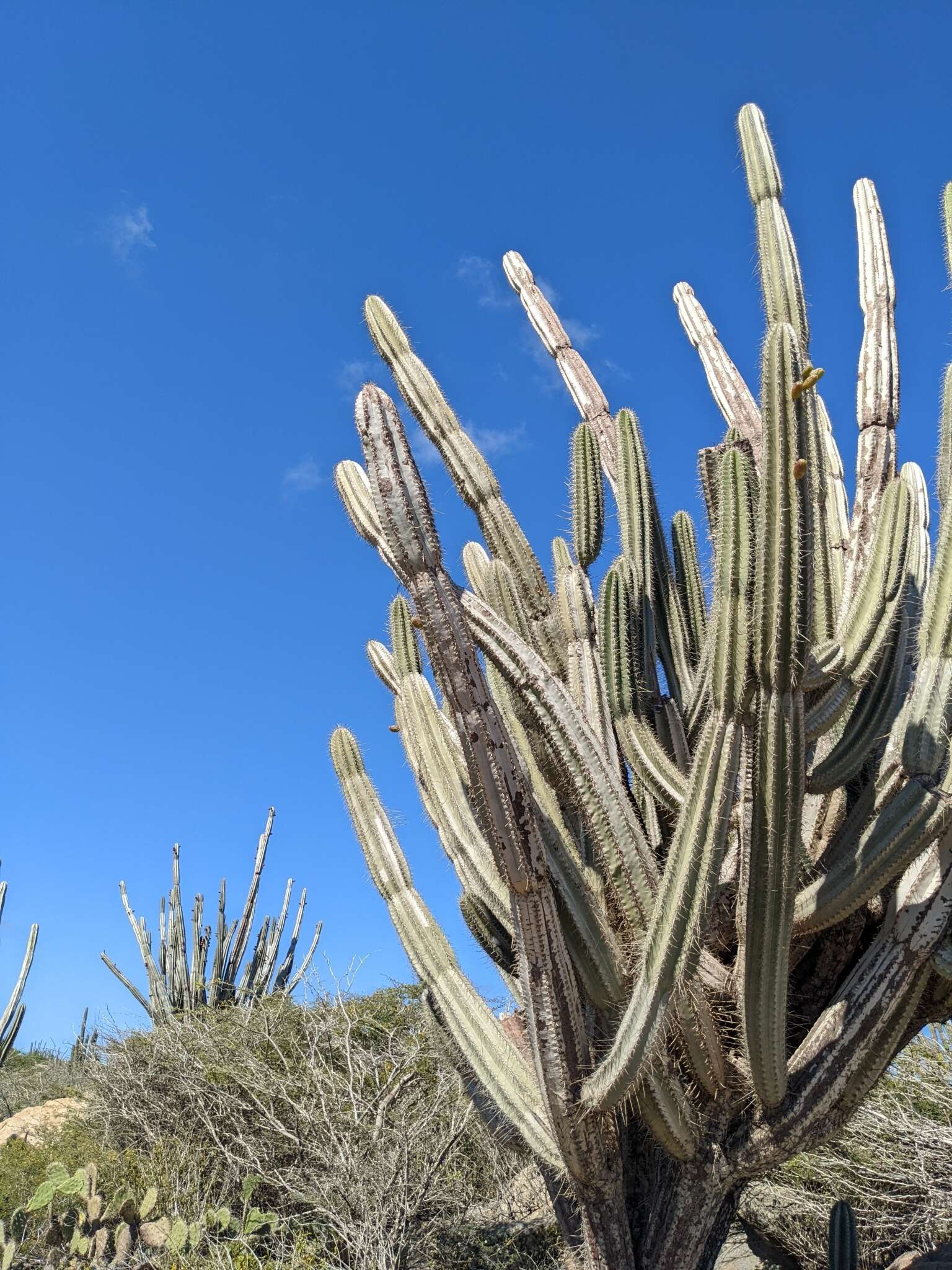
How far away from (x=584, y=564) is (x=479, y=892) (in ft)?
5.57

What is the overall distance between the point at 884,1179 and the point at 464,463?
723 cm

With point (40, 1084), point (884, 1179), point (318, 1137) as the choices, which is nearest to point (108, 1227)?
point (318, 1137)

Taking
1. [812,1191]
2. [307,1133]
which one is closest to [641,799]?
[307,1133]

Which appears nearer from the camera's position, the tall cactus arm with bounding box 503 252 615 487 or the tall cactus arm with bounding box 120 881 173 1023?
the tall cactus arm with bounding box 503 252 615 487

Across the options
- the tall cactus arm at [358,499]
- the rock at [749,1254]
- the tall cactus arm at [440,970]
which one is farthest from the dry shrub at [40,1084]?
the tall cactus arm at [358,499]

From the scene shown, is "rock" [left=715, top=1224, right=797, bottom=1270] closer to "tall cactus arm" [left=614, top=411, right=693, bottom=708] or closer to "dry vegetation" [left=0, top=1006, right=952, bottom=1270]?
"dry vegetation" [left=0, top=1006, right=952, bottom=1270]

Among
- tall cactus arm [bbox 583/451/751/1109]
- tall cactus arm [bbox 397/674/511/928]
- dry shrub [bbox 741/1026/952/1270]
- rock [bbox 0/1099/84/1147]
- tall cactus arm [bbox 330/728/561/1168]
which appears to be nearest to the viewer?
tall cactus arm [bbox 583/451/751/1109]

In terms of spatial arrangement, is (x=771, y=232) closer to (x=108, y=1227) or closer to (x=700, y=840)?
(x=700, y=840)

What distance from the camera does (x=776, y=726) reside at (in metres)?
3.27

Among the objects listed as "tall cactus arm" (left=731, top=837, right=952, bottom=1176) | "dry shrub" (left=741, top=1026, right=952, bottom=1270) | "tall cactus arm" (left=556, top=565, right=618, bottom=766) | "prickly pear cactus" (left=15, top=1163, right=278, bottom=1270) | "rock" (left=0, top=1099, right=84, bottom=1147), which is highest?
"tall cactus arm" (left=556, top=565, right=618, bottom=766)

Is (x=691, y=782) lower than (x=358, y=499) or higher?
lower

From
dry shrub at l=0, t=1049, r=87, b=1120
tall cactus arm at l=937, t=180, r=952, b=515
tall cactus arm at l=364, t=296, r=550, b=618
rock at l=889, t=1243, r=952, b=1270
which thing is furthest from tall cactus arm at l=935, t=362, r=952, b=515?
dry shrub at l=0, t=1049, r=87, b=1120

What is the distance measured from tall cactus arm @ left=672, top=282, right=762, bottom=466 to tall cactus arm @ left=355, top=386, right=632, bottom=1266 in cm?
233

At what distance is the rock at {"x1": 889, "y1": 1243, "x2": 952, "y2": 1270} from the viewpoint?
19.2ft
